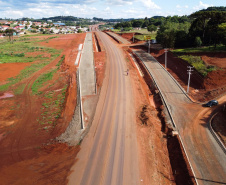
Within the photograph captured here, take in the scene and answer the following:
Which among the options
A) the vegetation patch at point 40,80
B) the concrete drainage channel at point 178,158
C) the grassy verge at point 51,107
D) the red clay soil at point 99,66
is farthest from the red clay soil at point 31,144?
the concrete drainage channel at point 178,158

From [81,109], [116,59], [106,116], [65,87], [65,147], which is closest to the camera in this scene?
[65,147]

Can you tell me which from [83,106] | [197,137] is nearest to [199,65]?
[197,137]

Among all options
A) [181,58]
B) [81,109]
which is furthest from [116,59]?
[81,109]

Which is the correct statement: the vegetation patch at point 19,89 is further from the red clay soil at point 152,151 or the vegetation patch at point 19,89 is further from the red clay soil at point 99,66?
the red clay soil at point 152,151

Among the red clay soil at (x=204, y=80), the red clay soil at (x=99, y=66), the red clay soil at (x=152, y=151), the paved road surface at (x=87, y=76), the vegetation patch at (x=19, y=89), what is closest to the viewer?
the red clay soil at (x=152, y=151)

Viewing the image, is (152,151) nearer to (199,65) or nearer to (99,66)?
(199,65)

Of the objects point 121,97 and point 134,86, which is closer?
→ point 121,97

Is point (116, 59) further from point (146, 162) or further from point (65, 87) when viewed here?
point (146, 162)
